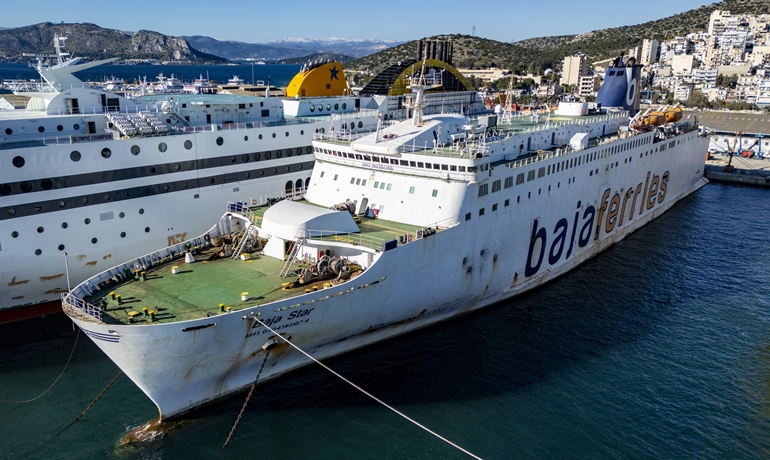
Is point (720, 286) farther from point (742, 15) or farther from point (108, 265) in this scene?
point (742, 15)

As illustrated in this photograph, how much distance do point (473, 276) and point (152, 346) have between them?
11857 millimetres

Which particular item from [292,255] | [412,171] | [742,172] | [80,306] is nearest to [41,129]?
[80,306]

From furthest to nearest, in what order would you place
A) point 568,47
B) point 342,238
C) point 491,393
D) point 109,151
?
1. point 568,47
2. point 109,151
3. point 342,238
4. point 491,393

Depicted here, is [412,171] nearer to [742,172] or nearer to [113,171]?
[113,171]

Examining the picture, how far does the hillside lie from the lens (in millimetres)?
154500

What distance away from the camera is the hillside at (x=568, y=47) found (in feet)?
507

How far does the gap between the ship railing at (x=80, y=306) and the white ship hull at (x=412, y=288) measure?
14 cm

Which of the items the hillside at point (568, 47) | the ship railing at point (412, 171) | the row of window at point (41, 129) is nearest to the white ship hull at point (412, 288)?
the ship railing at point (412, 171)

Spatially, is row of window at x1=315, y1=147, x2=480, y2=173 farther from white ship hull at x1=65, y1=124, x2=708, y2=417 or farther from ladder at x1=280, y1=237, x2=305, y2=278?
ladder at x1=280, y1=237, x2=305, y2=278

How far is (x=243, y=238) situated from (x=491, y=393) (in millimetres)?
10105

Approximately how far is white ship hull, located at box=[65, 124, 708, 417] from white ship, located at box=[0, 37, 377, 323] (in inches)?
216

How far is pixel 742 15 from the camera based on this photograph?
531 ft

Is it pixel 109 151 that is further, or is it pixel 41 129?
pixel 41 129

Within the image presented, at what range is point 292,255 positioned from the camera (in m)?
18.0
